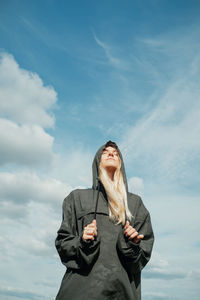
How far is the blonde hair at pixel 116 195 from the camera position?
20.7ft

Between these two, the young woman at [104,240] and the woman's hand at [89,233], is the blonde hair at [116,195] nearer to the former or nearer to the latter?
the young woman at [104,240]

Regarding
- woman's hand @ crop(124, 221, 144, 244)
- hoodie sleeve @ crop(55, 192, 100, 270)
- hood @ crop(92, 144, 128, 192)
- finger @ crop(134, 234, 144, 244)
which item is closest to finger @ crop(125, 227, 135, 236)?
woman's hand @ crop(124, 221, 144, 244)

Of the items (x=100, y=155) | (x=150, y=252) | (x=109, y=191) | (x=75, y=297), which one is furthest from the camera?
(x=100, y=155)

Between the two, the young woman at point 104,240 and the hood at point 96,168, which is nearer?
the young woman at point 104,240

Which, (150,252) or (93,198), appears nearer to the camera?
(150,252)

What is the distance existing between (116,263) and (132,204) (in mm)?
1305

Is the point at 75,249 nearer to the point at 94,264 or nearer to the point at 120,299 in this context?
the point at 94,264

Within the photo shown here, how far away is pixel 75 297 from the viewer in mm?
5465

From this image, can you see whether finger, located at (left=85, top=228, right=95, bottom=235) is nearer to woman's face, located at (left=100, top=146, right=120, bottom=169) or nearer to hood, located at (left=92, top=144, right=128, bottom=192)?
hood, located at (left=92, top=144, right=128, bottom=192)

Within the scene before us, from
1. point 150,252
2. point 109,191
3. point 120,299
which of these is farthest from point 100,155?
point 120,299

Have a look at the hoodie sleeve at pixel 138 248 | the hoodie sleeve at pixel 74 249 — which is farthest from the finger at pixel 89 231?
the hoodie sleeve at pixel 138 248

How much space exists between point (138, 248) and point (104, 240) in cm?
58

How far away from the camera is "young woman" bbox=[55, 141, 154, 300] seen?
5.57 metres

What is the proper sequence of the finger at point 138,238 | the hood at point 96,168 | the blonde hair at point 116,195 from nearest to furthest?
the finger at point 138,238 → the blonde hair at point 116,195 → the hood at point 96,168
